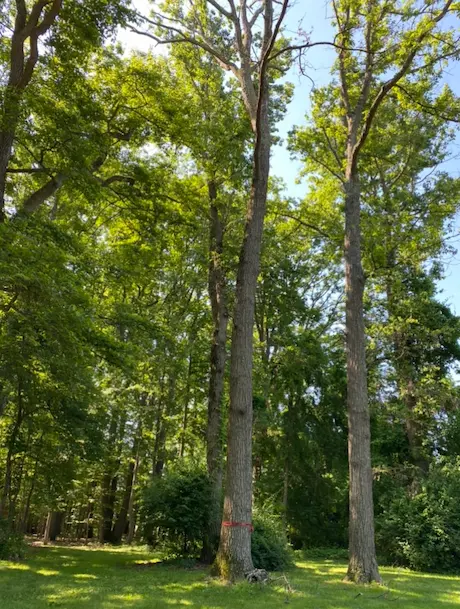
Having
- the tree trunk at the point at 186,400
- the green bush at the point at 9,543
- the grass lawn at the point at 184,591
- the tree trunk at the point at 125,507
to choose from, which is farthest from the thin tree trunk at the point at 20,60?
the tree trunk at the point at 125,507

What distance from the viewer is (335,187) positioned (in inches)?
663

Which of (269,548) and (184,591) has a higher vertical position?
(269,548)

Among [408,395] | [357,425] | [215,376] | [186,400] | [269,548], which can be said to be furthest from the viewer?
[186,400]

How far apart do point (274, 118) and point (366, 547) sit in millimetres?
11513

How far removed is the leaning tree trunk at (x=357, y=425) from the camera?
8.88 m

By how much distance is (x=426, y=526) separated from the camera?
1326 centimetres

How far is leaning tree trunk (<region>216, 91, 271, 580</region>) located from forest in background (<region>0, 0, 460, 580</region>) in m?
0.04

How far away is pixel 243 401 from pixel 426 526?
8341 millimetres

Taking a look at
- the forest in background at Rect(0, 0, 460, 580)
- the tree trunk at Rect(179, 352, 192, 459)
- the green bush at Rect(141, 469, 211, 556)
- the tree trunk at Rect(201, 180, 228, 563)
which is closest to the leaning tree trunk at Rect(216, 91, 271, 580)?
A: the forest in background at Rect(0, 0, 460, 580)

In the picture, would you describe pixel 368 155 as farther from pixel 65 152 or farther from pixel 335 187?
pixel 65 152

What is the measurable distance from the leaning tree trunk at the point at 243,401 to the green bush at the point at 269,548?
3134 millimetres

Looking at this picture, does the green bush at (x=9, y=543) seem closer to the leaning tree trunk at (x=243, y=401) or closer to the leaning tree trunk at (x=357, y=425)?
the leaning tree trunk at (x=243, y=401)

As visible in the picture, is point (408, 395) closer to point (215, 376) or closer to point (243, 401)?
point (215, 376)

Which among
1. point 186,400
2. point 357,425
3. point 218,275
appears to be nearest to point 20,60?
point 218,275
